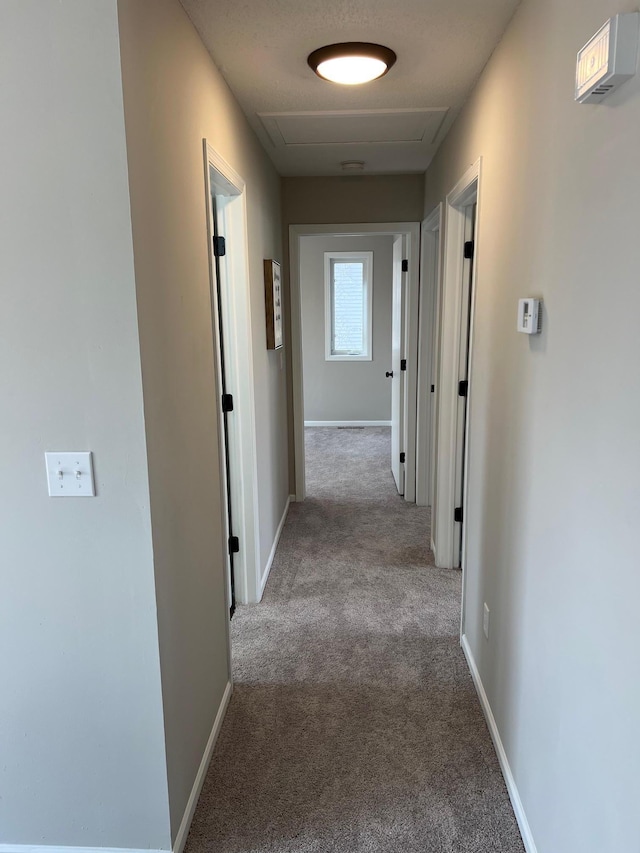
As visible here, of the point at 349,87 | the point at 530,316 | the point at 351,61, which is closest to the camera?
the point at 530,316

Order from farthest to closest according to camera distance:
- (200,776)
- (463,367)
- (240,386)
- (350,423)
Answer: (350,423) < (463,367) < (240,386) < (200,776)

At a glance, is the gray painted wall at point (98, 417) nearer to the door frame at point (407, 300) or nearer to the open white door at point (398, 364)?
the door frame at point (407, 300)

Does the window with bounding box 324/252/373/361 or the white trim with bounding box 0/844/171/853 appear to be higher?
the window with bounding box 324/252/373/361

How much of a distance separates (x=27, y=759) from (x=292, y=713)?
0.96 m

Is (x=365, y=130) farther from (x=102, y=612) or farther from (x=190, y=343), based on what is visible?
(x=102, y=612)

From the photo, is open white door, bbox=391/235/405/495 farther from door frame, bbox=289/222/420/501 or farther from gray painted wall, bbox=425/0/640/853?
gray painted wall, bbox=425/0/640/853

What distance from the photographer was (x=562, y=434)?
1361 mm

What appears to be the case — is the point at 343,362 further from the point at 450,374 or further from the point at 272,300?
the point at 450,374

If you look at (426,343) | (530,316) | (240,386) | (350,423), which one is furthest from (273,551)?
(350,423)

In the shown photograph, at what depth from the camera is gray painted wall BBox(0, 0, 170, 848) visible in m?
1.26

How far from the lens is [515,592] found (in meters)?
1.77

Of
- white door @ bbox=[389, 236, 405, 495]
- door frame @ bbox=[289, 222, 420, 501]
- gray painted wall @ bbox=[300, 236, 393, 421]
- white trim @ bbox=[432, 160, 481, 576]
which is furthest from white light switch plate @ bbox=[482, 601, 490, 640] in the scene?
gray painted wall @ bbox=[300, 236, 393, 421]

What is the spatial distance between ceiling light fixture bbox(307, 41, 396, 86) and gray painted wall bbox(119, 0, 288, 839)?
396mm

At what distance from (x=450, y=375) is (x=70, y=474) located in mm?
2147
